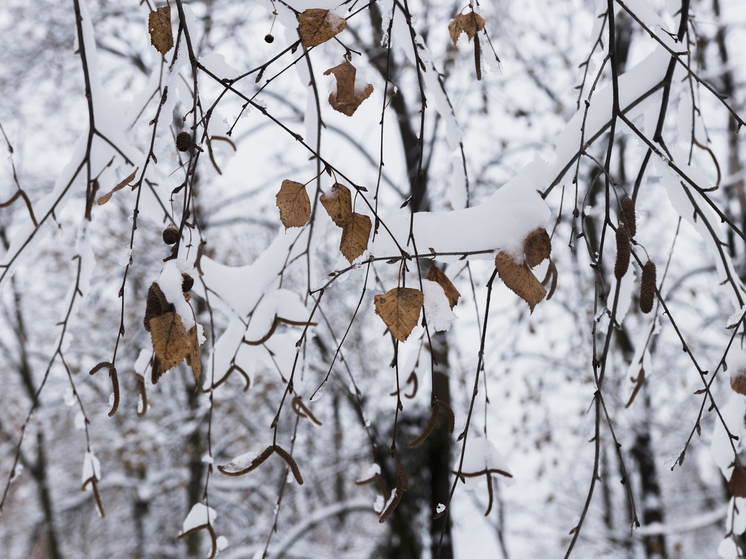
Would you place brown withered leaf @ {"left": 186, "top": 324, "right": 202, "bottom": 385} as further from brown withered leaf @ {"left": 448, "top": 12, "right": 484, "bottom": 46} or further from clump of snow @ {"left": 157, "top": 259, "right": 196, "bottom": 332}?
brown withered leaf @ {"left": 448, "top": 12, "right": 484, "bottom": 46}

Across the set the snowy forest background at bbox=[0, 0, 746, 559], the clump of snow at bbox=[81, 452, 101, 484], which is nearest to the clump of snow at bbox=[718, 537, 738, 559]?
the snowy forest background at bbox=[0, 0, 746, 559]

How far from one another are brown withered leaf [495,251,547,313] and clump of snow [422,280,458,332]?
0.26ft

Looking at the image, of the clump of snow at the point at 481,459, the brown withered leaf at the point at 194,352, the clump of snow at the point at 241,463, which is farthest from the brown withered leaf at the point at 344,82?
the clump of snow at the point at 481,459

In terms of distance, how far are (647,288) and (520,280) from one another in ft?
0.68

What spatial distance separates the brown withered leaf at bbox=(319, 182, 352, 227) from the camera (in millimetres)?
720

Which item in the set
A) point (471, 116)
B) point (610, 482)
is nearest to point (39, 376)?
point (471, 116)

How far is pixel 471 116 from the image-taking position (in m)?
4.32

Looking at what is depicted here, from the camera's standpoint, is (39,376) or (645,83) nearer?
(645,83)

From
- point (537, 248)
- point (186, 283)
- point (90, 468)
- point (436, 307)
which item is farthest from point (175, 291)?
point (90, 468)

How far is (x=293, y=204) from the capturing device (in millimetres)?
724

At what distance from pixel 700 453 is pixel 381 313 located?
681cm

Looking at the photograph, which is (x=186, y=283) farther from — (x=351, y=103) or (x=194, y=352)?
(x=351, y=103)

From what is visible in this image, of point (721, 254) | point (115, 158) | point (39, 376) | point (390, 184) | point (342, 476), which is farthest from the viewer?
point (39, 376)

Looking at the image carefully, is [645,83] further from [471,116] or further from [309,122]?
[471,116]
